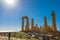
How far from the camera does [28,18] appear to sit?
4119 cm

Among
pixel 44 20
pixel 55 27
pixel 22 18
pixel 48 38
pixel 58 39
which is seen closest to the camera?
pixel 48 38

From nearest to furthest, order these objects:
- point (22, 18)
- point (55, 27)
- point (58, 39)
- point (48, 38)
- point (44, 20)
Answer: point (48, 38)
point (58, 39)
point (55, 27)
point (44, 20)
point (22, 18)

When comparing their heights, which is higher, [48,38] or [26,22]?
[26,22]

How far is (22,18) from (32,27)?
20.1ft

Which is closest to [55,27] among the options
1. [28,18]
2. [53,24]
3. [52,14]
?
[53,24]

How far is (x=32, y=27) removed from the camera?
4303 centimetres

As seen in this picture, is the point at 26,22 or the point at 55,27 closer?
the point at 55,27

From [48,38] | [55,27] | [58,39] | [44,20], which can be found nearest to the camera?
[48,38]

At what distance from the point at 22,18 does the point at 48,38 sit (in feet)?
121

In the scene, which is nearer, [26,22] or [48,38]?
[48,38]

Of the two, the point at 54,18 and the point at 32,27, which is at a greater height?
the point at 54,18

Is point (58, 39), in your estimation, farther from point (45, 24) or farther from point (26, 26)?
point (26, 26)

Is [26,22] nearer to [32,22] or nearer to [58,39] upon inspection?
[32,22]

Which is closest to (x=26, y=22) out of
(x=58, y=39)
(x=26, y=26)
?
(x=26, y=26)
